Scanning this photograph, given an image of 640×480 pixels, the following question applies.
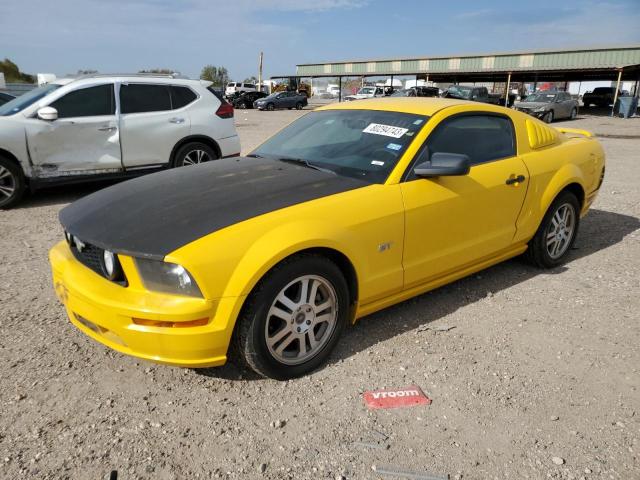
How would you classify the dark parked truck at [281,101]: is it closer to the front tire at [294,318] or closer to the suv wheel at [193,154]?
the suv wheel at [193,154]

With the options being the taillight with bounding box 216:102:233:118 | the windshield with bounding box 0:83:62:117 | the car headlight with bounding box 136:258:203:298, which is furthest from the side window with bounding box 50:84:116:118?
the car headlight with bounding box 136:258:203:298

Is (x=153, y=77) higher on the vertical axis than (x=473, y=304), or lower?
higher

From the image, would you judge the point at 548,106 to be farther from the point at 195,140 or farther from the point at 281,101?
the point at 195,140

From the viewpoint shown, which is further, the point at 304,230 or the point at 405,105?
the point at 405,105

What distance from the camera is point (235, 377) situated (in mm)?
2875

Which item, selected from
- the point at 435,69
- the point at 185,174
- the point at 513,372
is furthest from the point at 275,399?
the point at 435,69

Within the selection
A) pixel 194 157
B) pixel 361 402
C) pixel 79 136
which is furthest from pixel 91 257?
pixel 194 157

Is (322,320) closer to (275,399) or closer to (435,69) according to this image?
(275,399)

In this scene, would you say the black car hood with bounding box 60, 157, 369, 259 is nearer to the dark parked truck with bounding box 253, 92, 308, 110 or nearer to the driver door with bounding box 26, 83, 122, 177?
the driver door with bounding box 26, 83, 122, 177

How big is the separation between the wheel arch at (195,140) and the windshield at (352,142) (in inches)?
140

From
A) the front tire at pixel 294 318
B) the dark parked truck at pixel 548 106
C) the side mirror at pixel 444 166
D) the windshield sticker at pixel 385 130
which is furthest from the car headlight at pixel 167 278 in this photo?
the dark parked truck at pixel 548 106

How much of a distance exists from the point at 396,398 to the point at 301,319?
0.67 m

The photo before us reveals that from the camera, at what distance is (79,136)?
21.4 feet

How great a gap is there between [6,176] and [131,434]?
518cm
